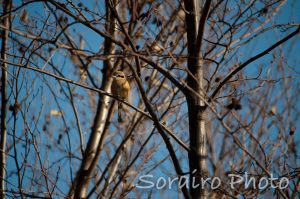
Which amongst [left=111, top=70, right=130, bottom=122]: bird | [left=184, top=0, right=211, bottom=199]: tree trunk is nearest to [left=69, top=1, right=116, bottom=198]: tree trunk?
[left=111, top=70, right=130, bottom=122]: bird

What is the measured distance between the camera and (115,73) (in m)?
4.82

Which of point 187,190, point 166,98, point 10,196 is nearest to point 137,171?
point 166,98

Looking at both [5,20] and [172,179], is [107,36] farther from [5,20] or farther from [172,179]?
[5,20]

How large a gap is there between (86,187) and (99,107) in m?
1.14

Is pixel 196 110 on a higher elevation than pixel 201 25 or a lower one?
lower

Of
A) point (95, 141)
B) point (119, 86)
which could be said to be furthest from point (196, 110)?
point (119, 86)

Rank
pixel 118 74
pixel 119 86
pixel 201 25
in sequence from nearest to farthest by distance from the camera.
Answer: pixel 201 25
pixel 118 74
pixel 119 86

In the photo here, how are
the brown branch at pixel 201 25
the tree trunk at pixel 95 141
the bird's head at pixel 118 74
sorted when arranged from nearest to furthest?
the brown branch at pixel 201 25, the tree trunk at pixel 95 141, the bird's head at pixel 118 74

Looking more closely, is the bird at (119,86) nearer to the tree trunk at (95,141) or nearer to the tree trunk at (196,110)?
the tree trunk at (95,141)

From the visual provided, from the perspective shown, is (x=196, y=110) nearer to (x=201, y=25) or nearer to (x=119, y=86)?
(x=201, y=25)

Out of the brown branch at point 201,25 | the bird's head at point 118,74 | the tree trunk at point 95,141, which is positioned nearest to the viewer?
the brown branch at point 201,25

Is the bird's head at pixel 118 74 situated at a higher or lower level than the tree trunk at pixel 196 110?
higher

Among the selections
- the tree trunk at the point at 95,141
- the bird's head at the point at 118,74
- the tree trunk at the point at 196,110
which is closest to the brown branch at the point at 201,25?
the tree trunk at the point at 196,110

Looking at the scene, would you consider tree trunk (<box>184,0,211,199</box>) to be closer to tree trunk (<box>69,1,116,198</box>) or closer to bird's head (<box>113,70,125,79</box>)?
tree trunk (<box>69,1,116,198</box>)
